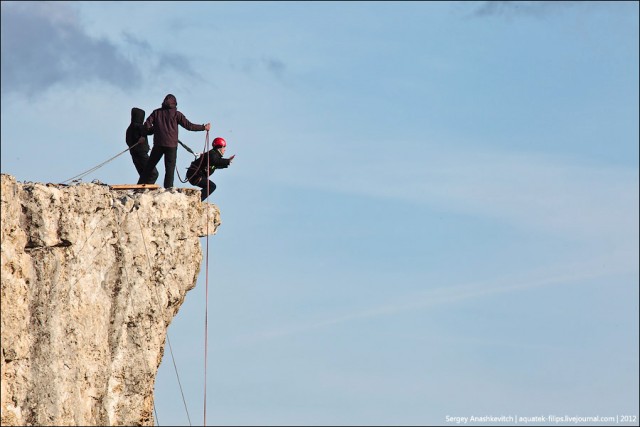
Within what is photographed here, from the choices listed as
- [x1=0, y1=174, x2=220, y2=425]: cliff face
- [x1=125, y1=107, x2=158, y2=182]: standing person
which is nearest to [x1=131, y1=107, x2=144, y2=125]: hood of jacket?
[x1=125, y1=107, x2=158, y2=182]: standing person

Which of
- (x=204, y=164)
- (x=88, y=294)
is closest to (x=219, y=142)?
(x=204, y=164)

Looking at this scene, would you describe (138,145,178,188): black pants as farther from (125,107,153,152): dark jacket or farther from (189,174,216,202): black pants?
(189,174,216,202): black pants

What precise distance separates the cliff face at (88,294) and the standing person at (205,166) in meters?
2.67

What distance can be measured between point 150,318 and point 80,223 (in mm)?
2511

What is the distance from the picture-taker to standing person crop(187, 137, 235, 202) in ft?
104

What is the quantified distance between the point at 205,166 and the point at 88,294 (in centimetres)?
584

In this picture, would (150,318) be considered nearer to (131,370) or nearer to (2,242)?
(131,370)

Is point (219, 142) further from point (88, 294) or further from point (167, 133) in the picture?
point (88, 294)

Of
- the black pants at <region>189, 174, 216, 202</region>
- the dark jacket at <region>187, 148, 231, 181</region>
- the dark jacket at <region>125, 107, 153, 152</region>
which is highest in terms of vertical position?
the dark jacket at <region>125, 107, 153, 152</region>

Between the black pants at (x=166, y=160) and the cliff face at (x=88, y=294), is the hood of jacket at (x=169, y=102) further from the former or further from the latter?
the cliff face at (x=88, y=294)

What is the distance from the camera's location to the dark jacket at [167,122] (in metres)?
30.8

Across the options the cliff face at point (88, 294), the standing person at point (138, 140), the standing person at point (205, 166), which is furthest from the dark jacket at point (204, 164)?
the cliff face at point (88, 294)

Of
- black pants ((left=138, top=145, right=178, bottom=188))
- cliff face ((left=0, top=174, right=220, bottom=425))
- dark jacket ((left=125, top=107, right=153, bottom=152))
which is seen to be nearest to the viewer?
cliff face ((left=0, top=174, right=220, bottom=425))

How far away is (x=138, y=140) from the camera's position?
31.7m
